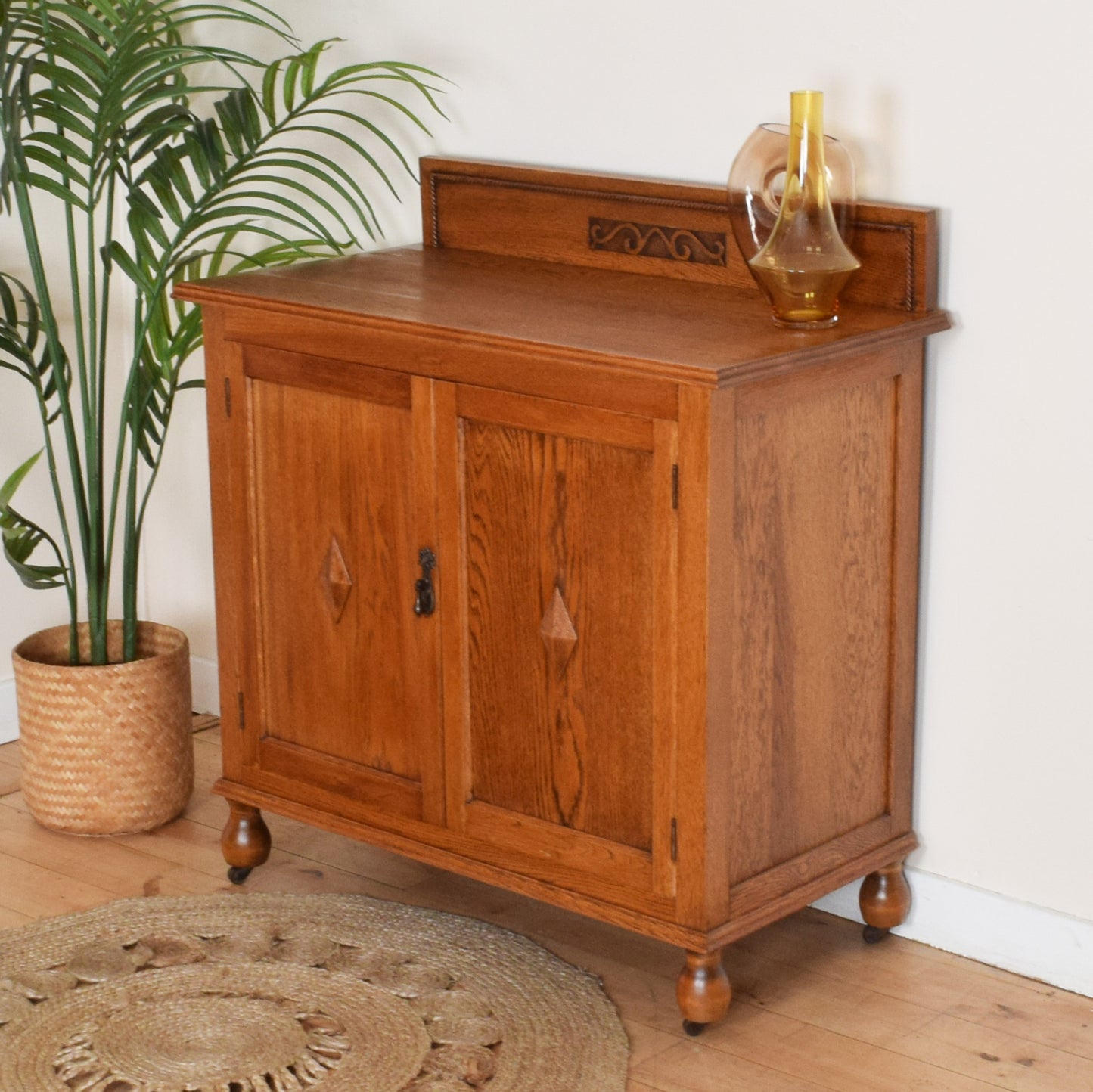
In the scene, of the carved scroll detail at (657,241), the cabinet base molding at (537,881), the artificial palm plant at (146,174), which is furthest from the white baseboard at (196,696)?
the carved scroll detail at (657,241)

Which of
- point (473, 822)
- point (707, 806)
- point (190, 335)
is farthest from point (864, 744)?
point (190, 335)

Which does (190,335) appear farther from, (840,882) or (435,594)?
(840,882)

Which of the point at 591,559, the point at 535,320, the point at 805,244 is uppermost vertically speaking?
the point at 805,244

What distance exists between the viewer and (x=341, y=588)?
2.67 m

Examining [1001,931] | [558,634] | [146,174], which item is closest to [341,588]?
[558,634]

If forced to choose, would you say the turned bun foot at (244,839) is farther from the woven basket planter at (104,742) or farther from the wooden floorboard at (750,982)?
the woven basket planter at (104,742)

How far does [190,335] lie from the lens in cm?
307

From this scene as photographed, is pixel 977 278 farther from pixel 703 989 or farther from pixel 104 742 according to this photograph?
pixel 104 742

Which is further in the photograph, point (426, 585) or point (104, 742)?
point (104, 742)

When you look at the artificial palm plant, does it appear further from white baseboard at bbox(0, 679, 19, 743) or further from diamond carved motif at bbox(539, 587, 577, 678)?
diamond carved motif at bbox(539, 587, 577, 678)

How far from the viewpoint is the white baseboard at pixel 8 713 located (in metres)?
3.61

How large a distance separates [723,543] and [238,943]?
104 cm

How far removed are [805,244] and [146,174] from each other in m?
1.20

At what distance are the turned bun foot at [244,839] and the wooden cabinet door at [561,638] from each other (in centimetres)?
49
